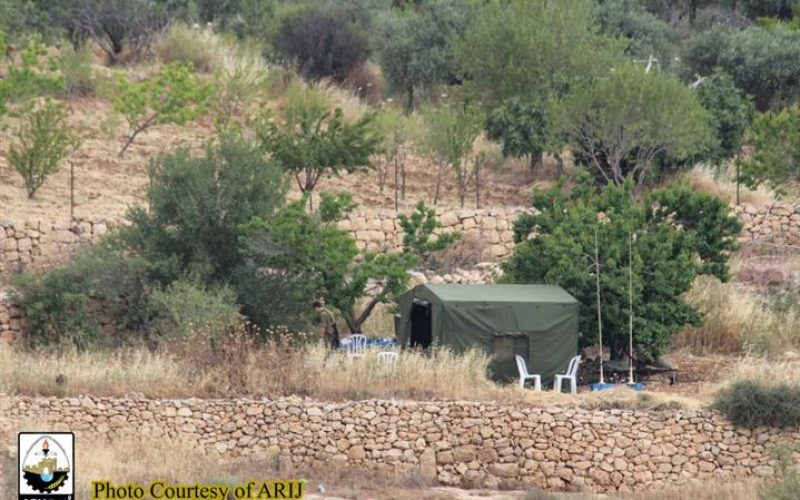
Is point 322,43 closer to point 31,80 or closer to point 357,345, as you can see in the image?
point 31,80

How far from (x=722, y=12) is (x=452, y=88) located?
2023 centimetres

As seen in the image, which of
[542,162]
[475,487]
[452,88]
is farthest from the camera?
[452,88]

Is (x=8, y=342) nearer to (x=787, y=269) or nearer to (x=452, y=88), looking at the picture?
(x=787, y=269)

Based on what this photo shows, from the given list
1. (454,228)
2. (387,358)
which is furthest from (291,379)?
(454,228)

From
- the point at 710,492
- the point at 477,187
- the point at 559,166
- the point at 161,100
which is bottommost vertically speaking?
the point at 710,492

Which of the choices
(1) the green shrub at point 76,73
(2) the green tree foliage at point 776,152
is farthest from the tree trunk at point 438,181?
(1) the green shrub at point 76,73

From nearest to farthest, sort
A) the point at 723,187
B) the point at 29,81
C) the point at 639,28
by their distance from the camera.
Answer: the point at 29,81 → the point at 723,187 → the point at 639,28

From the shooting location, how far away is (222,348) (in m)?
27.5

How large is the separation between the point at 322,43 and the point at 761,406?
1190 inches

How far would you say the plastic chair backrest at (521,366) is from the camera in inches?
1125

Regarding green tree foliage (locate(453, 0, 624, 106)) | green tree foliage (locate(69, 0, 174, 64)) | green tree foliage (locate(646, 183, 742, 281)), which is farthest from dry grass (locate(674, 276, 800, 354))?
green tree foliage (locate(69, 0, 174, 64))

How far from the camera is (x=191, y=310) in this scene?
2956 centimetres

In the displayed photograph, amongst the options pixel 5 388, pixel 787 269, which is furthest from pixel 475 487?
pixel 787 269

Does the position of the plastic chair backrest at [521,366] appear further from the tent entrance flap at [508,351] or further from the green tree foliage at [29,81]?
the green tree foliage at [29,81]
